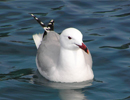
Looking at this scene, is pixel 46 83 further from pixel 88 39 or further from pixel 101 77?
pixel 88 39

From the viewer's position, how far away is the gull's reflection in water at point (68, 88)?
278 inches

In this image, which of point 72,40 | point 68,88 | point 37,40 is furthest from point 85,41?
point 72,40

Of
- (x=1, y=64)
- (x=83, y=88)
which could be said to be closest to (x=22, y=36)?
(x=1, y=64)

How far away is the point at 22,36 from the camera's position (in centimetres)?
1017

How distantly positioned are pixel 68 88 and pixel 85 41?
8.68ft

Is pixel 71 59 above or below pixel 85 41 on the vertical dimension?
above

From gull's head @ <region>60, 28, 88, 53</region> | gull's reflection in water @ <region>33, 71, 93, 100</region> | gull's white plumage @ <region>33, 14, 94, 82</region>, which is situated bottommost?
gull's reflection in water @ <region>33, 71, 93, 100</region>

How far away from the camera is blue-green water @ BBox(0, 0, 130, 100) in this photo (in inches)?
286

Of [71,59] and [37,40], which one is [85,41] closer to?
[37,40]

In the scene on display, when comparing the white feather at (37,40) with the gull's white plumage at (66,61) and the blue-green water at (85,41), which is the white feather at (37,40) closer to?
the blue-green water at (85,41)

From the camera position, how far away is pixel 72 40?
6.94 metres

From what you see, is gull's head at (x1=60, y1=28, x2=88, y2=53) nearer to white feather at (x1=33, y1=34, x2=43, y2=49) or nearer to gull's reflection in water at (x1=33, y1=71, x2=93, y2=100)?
gull's reflection in water at (x1=33, y1=71, x2=93, y2=100)

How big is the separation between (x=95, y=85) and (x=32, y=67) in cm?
177

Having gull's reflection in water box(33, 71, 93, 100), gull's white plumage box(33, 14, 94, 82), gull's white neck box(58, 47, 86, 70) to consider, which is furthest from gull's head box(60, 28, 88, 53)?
gull's reflection in water box(33, 71, 93, 100)
